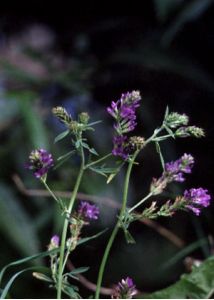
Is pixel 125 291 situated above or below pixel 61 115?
below

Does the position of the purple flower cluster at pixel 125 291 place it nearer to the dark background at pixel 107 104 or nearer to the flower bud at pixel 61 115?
the flower bud at pixel 61 115

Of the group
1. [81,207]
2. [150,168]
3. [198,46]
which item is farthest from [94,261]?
[81,207]

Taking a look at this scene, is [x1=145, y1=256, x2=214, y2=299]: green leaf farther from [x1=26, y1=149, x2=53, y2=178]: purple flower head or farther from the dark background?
the dark background

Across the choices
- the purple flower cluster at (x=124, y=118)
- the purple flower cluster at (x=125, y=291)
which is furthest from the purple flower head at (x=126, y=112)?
the purple flower cluster at (x=125, y=291)

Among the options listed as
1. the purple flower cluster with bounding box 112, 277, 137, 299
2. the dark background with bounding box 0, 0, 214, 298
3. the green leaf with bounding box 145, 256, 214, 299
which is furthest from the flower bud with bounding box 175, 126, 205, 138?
the dark background with bounding box 0, 0, 214, 298

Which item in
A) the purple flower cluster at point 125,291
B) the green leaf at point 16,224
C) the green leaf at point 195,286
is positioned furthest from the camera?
the green leaf at point 16,224

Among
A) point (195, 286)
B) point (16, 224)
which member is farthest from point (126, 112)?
point (16, 224)

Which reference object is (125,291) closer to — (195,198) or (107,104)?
(195,198)

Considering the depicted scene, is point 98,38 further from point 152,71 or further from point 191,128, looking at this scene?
point 191,128
